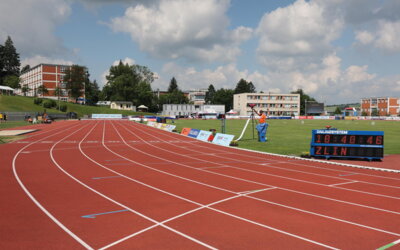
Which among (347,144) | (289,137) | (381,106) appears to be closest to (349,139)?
(347,144)

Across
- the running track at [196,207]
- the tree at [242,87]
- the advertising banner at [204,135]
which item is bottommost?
the running track at [196,207]

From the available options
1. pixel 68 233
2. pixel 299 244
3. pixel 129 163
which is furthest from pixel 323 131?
pixel 68 233

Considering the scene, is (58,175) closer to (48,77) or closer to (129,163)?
(129,163)

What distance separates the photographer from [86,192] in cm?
877

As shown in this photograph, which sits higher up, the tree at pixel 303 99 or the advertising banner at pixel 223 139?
the tree at pixel 303 99

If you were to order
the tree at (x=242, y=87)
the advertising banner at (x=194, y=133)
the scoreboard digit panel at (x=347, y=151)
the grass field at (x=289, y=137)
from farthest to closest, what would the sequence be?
the tree at (x=242, y=87), the advertising banner at (x=194, y=133), the grass field at (x=289, y=137), the scoreboard digit panel at (x=347, y=151)

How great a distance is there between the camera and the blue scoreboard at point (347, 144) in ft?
49.1

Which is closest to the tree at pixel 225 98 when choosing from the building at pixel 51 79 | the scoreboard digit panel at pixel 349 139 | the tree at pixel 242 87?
the tree at pixel 242 87

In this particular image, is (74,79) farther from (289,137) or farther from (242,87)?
(289,137)

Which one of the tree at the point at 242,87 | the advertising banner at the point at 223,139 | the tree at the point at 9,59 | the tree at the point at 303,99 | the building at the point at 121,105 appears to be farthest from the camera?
the tree at the point at 242,87

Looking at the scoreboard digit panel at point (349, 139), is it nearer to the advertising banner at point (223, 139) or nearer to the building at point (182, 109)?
the advertising banner at point (223, 139)

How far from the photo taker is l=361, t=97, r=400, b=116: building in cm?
12800

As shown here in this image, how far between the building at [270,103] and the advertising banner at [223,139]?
311ft

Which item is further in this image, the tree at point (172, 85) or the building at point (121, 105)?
the tree at point (172, 85)
